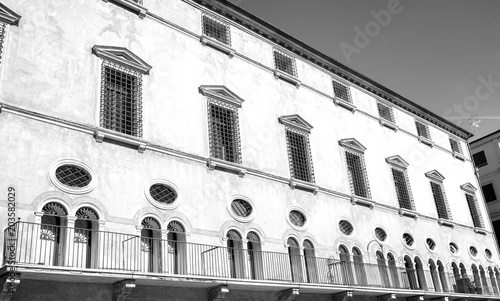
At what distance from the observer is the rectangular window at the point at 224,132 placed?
18750mm

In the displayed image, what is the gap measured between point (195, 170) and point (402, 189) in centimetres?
1386

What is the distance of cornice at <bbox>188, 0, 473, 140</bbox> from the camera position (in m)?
21.9

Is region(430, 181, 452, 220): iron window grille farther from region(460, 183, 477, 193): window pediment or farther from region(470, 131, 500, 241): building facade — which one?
region(470, 131, 500, 241): building facade

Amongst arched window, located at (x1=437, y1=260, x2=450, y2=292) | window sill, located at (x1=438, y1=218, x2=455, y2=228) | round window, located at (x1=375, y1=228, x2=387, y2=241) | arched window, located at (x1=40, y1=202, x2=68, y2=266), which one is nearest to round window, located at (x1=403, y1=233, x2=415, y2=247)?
round window, located at (x1=375, y1=228, x2=387, y2=241)

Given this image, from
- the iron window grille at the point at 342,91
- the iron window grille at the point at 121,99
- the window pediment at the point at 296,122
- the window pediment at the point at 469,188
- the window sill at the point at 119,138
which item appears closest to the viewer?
the window sill at the point at 119,138

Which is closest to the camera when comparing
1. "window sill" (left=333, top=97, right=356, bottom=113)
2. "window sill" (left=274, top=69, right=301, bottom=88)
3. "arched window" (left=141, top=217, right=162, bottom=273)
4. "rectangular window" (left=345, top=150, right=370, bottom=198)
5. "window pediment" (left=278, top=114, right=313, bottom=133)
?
"arched window" (left=141, top=217, right=162, bottom=273)

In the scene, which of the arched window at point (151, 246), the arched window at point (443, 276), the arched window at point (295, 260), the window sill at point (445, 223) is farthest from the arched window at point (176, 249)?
the window sill at point (445, 223)

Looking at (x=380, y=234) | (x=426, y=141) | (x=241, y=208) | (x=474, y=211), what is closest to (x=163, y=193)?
(x=241, y=208)

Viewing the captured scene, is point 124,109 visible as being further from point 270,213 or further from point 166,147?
point 270,213

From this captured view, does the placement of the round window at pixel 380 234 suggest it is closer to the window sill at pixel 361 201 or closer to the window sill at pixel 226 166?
the window sill at pixel 361 201

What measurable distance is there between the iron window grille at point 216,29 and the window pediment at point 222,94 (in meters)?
2.60

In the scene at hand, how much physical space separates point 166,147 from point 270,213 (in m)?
4.80

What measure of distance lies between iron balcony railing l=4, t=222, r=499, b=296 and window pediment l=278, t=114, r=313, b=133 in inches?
217

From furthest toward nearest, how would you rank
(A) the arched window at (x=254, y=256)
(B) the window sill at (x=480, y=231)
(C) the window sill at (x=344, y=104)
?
(B) the window sill at (x=480, y=231) → (C) the window sill at (x=344, y=104) → (A) the arched window at (x=254, y=256)
